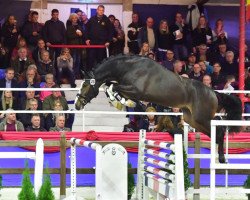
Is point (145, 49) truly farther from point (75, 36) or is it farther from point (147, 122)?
point (147, 122)

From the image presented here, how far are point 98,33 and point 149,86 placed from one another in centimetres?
625

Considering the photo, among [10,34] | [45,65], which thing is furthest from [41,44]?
[10,34]

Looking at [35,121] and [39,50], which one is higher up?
[39,50]

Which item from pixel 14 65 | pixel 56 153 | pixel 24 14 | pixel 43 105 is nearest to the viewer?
pixel 56 153

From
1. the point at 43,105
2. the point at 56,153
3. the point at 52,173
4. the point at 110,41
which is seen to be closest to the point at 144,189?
the point at 52,173

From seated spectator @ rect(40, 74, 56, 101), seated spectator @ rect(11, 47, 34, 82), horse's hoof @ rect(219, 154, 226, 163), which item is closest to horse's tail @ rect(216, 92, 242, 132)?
horse's hoof @ rect(219, 154, 226, 163)

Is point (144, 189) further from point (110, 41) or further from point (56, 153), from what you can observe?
point (110, 41)

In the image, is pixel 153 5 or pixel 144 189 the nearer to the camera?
pixel 144 189

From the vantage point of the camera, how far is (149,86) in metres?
8.30

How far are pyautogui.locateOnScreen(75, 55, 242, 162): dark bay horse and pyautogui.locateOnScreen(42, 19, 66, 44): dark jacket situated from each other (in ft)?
19.4

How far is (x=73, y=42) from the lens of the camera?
14.4 meters

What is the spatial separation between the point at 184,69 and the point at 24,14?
15.5 ft

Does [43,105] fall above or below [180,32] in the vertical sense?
below

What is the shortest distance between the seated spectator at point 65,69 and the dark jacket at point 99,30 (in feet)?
A: 3.26
